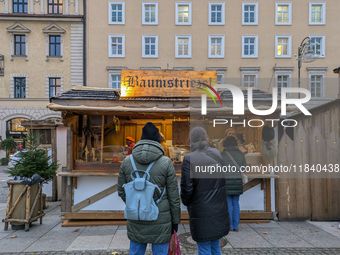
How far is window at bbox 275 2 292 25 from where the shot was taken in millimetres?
23750

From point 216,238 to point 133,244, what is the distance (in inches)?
39.2

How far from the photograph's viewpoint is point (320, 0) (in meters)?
23.9

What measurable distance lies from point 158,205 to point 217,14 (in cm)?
2373

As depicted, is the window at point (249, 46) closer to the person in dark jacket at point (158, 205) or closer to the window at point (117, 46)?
the window at point (117, 46)

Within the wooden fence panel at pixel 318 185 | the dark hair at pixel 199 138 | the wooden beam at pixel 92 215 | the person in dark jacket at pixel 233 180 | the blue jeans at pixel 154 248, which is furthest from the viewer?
the wooden fence panel at pixel 318 185

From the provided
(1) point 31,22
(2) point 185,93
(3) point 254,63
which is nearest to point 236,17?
(3) point 254,63

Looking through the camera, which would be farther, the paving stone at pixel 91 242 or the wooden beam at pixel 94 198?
the wooden beam at pixel 94 198

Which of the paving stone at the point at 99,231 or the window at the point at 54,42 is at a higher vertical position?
the window at the point at 54,42

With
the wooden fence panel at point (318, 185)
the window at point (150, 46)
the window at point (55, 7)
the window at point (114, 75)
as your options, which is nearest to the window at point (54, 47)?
the window at point (55, 7)

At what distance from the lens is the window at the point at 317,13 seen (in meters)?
23.8

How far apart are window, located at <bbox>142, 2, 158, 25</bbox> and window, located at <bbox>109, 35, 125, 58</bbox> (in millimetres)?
2532

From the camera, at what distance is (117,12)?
23641mm

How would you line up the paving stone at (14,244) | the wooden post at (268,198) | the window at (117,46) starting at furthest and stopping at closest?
the window at (117,46)
the wooden post at (268,198)
the paving stone at (14,244)

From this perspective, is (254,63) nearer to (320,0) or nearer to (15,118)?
(320,0)
